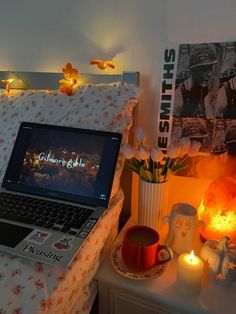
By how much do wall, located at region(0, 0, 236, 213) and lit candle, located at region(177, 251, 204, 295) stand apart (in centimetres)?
47

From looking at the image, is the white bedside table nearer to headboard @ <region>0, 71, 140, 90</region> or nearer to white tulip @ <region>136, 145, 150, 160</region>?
white tulip @ <region>136, 145, 150, 160</region>

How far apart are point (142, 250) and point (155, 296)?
12 centimetres

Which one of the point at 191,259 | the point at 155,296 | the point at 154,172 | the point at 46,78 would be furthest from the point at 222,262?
the point at 46,78

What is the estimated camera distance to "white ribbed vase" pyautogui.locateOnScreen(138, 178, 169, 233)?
0.80 meters

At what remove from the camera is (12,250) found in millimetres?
544

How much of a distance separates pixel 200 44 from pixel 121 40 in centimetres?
28

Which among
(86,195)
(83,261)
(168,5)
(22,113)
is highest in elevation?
(168,5)

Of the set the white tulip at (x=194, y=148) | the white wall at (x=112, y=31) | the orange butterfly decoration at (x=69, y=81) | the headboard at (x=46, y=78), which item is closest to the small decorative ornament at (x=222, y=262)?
the white tulip at (x=194, y=148)

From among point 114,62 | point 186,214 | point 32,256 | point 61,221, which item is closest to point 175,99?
point 114,62

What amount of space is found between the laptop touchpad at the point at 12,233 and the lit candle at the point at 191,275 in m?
0.41

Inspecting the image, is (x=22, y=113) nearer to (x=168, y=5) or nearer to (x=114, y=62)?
(x=114, y=62)

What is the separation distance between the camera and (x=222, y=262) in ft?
2.03

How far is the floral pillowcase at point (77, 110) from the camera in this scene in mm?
820

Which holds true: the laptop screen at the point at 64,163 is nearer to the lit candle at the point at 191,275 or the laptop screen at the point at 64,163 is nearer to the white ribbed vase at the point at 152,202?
the white ribbed vase at the point at 152,202
